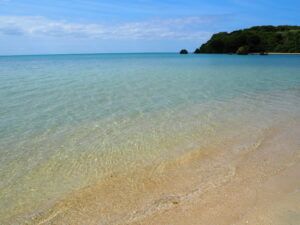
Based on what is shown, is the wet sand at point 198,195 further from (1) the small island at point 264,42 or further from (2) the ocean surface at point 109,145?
(1) the small island at point 264,42

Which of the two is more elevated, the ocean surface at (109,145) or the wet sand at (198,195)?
the wet sand at (198,195)

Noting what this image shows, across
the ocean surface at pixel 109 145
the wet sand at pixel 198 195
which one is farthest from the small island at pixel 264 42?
the wet sand at pixel 198 195

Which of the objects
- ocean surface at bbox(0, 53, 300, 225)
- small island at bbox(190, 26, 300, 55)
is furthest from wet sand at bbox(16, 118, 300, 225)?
small island at bbox(190, 26, 300, 55)

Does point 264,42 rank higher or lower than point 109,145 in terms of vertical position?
higher

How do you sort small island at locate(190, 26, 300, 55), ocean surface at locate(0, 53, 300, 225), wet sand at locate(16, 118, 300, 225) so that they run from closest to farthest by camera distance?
1. wet sand at locate(16, 118, 300, 225)
2. ocean surface at locate(0, 53, 300, 225)
3. small island at locate(190, 26, 300, 55)

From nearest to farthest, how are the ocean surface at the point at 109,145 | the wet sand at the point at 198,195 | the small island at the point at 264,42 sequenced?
1. the wet sand at the point at 198,195
2. the ocean surface at the point at 109,145
3. the small island at the point at 264,42

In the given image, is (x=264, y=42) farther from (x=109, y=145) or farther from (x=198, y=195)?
(x=198, y=195)

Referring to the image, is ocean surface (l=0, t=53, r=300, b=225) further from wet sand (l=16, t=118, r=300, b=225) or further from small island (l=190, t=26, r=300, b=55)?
small island (l=190, t=26, r=300, b=55)

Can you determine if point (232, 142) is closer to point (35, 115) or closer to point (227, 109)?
point (227, 109)

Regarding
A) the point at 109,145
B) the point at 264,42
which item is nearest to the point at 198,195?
the point at 109,145

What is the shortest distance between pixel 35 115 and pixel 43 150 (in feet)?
10.6

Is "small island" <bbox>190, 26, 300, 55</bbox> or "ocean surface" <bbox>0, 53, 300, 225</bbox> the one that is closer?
"ocean surface" <bbox>0, 53, 300, 225</bbox>

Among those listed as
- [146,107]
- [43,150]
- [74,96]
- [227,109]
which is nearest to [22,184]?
[43,150]

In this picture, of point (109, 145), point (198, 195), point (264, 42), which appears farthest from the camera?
point (264, 42)
